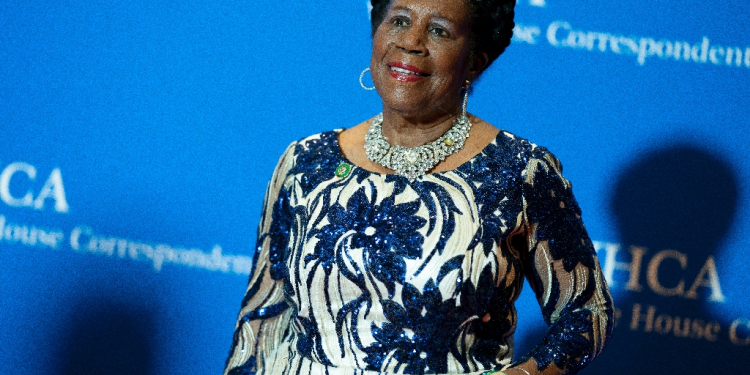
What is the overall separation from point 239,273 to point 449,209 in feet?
3.78

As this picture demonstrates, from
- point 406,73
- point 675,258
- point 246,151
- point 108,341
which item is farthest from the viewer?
point 108,341

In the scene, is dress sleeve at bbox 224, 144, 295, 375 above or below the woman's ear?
below

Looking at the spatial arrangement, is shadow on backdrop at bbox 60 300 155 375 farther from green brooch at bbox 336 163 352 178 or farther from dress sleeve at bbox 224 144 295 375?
green brooch at bbox 336 163 352 178

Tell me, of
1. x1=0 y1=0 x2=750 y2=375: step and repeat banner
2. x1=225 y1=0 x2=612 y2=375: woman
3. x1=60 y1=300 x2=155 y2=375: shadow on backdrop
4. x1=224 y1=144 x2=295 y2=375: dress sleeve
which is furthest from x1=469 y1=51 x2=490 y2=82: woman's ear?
x1=60 y1=300 x2=155 y2=375: shadow on backdrop

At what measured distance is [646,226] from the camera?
8.00 feet

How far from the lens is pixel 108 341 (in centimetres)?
273

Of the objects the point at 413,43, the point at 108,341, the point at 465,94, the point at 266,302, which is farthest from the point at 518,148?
the point at 108,341

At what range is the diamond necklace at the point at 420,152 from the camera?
1.73m

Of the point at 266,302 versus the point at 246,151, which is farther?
the point at 246,151

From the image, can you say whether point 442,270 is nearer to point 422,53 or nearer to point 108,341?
point 422,53

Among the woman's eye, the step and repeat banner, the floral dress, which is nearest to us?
the floral dress

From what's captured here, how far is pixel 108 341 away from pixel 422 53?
1544mm

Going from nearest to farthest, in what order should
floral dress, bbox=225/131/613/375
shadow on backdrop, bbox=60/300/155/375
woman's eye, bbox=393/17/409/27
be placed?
1. floral dress, bbox=225/131/613/375
2. woman's eye, bbox=393/17/409/27
3. shadow on backdrop, bbox=60/300/155/375

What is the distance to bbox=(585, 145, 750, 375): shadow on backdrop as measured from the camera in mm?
2393
